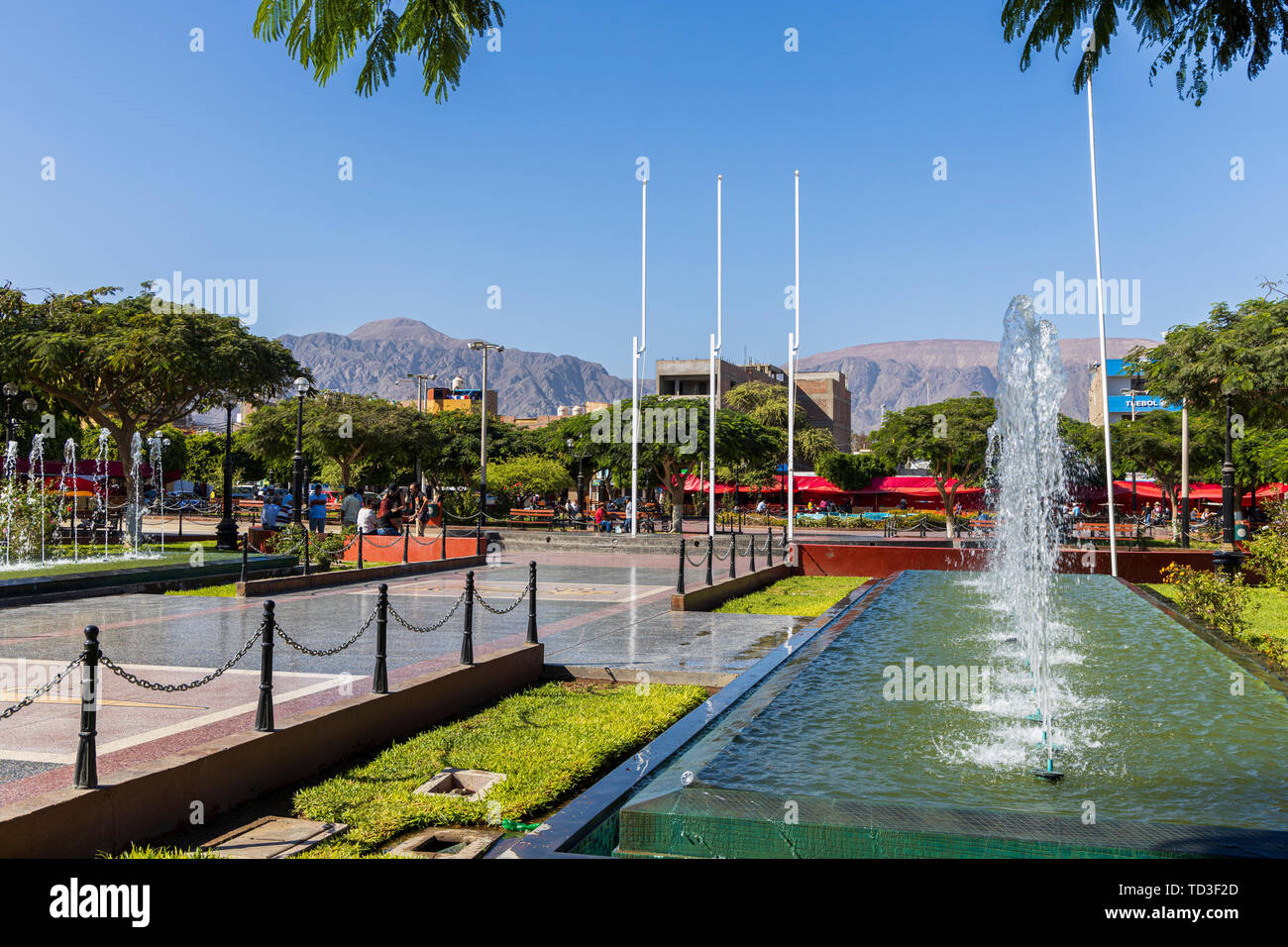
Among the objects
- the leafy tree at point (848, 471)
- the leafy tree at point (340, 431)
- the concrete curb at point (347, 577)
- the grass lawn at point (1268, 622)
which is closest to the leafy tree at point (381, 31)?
→ the grass lawn at point (1268, 622)

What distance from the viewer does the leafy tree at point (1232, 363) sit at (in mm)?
18500

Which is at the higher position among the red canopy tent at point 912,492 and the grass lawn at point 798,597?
the red canopy tent at point 912,492

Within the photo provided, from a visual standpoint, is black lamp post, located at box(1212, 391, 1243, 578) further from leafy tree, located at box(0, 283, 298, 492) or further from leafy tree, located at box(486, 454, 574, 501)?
leafy tree, located at box(486, 454, 574, 501)

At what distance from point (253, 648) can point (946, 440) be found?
32.0 m

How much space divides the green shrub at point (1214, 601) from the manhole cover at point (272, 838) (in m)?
10.4

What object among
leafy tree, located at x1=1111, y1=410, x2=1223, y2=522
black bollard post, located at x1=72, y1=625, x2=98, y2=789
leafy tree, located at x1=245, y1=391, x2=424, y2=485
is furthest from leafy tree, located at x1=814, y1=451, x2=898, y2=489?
black bollard post, located at x1=72, y1=625, x2=98, y2=789

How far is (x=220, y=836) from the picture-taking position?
516 cm

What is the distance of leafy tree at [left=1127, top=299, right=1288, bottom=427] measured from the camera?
1850cm

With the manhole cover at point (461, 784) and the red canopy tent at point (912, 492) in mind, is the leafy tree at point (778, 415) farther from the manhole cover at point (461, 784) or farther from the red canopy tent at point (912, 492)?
the manhole cover at point (461, 784)

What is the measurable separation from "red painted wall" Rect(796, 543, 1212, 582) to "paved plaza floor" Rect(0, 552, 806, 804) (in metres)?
5.54

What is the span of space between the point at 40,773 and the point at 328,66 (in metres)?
4.77

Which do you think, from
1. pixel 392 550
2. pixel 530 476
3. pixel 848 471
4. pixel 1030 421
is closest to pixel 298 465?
pixel 392 550
